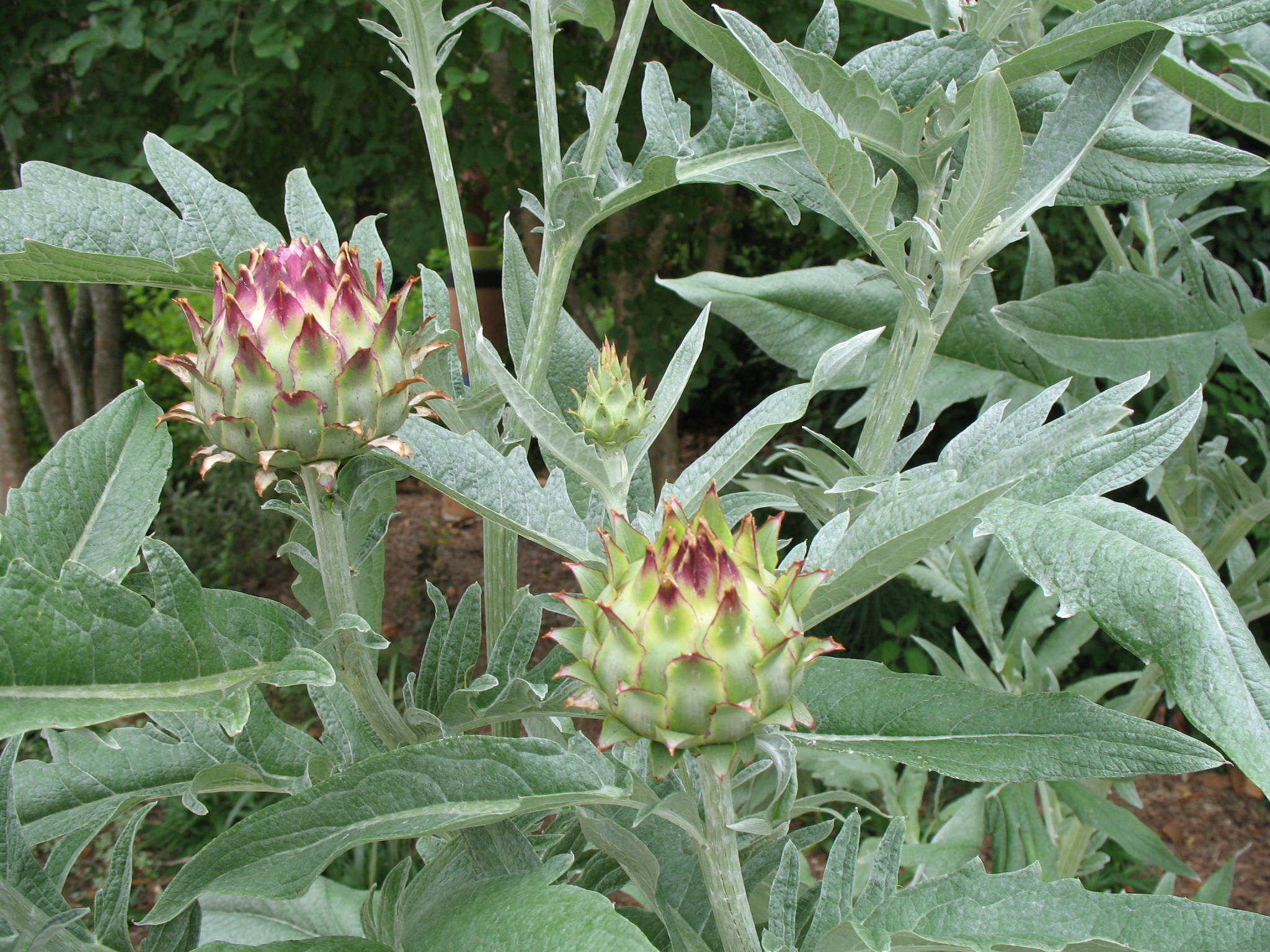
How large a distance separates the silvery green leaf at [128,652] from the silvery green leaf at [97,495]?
4.9 inches

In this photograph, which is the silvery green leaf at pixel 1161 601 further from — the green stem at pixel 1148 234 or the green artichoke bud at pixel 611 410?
the green stem at pixel 1148 234

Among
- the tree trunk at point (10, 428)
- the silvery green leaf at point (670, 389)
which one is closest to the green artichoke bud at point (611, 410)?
the silvery green leaf at point (670, 389)

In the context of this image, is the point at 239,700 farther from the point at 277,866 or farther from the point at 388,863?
the point at 388,863

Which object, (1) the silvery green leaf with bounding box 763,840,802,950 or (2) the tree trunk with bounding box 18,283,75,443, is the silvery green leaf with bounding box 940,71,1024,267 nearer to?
(1) the silvery green leaf with bounding box 763,840,802,950

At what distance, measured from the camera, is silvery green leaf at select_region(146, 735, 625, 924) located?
2.05ft

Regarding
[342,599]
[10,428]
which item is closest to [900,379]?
[342,599]

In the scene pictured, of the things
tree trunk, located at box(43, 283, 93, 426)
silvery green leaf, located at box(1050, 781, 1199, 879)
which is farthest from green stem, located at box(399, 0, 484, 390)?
tree trunk, located at box(43, 283, 93, 426)

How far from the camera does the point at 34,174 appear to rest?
856mm

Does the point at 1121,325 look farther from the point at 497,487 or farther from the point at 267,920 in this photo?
the point at 267,920

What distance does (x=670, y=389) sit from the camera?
79 cm

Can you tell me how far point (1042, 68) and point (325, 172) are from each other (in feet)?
10.7

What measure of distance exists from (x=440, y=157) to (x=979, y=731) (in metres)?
0.62

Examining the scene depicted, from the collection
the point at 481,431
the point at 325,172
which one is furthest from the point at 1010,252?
the point at 481,431

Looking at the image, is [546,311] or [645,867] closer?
[645,867]
